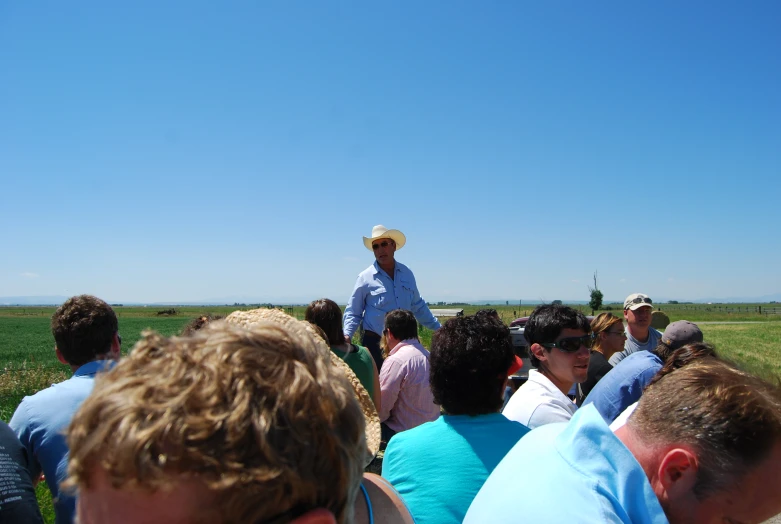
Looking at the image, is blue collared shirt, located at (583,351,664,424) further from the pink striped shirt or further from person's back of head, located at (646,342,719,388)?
the pink striped shirt

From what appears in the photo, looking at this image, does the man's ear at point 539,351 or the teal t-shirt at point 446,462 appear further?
the man's ear at point 539,351

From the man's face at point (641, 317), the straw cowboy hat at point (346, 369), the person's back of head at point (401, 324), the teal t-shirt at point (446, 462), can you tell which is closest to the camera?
the straw cowboy hat at point (346, 369)

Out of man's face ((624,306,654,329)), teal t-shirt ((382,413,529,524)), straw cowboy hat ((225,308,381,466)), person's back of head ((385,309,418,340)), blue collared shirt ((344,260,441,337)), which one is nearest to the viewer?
straw cowboy hat ((225,308,381,466))

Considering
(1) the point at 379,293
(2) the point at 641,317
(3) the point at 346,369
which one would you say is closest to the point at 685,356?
(3) the point at 346,369

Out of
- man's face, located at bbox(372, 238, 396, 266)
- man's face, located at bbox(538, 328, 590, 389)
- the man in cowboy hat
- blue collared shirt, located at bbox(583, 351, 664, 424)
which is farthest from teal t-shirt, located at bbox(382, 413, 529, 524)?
man's face, located at bbox(372, 238, 396, 266)

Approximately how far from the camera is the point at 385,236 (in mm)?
5453

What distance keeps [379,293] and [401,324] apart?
45.3 inches

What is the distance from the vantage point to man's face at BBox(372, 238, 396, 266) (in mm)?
5355

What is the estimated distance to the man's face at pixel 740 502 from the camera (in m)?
1.24

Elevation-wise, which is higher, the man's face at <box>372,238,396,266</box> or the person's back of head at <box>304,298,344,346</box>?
the man's face at <box>372,238,396,266</box>

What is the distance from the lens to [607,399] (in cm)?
321

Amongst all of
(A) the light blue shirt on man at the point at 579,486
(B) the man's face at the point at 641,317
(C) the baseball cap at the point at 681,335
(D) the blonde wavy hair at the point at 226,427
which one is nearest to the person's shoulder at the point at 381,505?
(A) the light blue shirt on man at the point at 579,486

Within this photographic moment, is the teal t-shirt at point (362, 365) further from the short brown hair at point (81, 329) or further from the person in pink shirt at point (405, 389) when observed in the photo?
the short brown hair at point (81, 329)

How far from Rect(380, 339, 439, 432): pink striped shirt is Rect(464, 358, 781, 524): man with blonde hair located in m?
2.67
